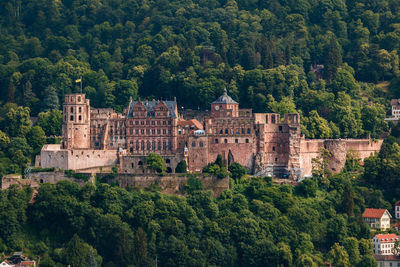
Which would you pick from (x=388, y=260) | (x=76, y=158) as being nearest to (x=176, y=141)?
(x=76, y=158)

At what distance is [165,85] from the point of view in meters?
121

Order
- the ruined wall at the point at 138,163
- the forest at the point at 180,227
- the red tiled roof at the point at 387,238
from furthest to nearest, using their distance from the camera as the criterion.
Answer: the ruined wall at the point at 138,163 → the red tiled roof at the point at 387,238 → the forest at the point at 180,227

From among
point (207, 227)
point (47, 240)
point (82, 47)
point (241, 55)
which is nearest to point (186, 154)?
point (207, 227)

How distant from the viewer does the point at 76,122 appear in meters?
105

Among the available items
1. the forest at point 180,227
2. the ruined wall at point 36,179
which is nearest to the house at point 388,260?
the forest at point 180,227

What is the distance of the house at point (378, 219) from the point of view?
102m

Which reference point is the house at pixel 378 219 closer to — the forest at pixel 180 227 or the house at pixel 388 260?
the forest at pixel 180 227

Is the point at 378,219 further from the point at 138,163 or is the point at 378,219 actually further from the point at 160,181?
the point at 138,163

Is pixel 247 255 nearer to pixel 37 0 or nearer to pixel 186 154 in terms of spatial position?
pixel 186 154

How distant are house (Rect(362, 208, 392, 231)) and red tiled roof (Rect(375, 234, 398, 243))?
243 centimetres

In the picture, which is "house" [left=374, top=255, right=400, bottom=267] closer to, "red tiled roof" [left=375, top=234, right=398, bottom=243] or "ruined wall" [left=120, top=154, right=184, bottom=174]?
"red tiled roof" [left=375, top=234, right=398, bottom=243]

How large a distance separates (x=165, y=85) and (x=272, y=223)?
27.4 meters

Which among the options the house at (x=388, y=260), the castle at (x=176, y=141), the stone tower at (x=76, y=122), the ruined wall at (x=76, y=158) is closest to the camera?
the house at (x=388, y=260)

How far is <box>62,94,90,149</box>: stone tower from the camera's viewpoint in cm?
10425
